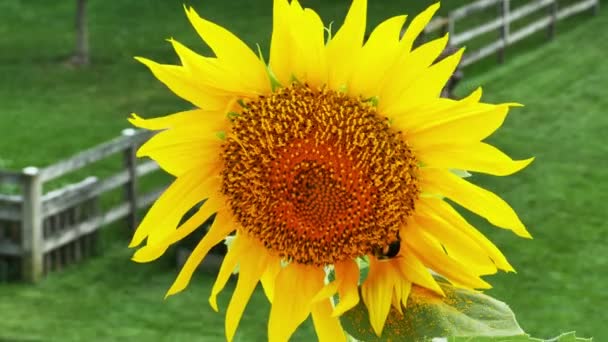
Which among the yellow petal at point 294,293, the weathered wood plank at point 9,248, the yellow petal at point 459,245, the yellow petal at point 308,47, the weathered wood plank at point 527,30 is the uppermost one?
the yellow petal at point 308,47

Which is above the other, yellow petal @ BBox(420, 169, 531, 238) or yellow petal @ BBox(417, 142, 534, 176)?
yellow petal @ BBox(417, 142, 534, 176)

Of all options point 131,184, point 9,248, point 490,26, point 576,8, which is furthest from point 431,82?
point 576,8

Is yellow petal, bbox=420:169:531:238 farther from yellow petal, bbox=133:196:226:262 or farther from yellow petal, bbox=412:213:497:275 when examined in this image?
yellow petal, bbox=133:196:226:262

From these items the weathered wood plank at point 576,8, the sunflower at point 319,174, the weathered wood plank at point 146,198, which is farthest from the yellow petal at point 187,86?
the weathered wood plank at point 576,8

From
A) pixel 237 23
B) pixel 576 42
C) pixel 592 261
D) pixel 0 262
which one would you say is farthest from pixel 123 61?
pixel 592 261

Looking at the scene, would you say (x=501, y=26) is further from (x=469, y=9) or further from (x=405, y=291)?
(x=405, y=291)

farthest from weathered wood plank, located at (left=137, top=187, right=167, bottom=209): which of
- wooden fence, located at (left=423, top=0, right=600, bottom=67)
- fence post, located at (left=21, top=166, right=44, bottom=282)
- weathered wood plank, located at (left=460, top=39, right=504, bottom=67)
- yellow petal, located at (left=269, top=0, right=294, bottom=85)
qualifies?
yellow petal, located at (left=269, top=0, right=294, bottom=85)

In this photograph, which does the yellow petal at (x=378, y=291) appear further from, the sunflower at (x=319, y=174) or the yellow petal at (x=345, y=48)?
the yellow petal at (x=345, y=48)
